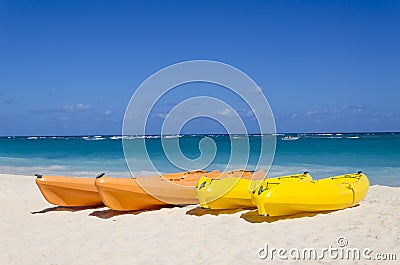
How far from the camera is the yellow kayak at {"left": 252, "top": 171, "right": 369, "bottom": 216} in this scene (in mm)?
6090

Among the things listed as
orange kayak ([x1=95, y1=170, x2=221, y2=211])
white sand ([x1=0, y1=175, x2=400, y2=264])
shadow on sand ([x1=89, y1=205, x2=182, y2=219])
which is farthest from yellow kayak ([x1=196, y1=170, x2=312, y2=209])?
shadow on sand ([x1=89, y1=205, x2=182, y2=219])

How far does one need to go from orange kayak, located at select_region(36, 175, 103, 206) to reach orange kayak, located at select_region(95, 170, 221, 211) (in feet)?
2.45

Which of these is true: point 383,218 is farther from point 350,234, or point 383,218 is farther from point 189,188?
point 189,188

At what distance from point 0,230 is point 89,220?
1370 millimetres

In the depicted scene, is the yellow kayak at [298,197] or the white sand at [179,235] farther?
the yellow kayak at [298,197]

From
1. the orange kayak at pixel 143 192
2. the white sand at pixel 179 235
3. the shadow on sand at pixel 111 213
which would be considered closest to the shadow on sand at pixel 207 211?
the white sand at pixel 179 235

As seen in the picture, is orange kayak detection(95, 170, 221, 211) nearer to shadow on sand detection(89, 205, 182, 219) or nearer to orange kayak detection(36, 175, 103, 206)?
shadow on sand detection(89, 205, 182, 219)

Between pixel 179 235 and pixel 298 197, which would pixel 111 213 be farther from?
pixel 298 197

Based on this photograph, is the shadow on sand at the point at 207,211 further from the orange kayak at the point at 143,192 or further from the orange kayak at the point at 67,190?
the orange kayak at the point at 67,190

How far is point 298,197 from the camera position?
20.2 ft

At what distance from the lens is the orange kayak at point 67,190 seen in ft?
26.3

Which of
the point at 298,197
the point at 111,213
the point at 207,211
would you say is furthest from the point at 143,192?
the point at 298,197

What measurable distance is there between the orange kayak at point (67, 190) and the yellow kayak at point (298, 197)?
338cm

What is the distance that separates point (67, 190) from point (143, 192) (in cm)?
162
